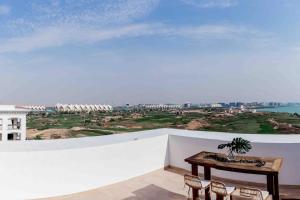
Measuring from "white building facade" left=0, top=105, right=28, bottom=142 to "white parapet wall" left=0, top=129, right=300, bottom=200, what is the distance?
30.4 m

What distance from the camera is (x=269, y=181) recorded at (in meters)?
3.46

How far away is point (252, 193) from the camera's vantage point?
3252mm

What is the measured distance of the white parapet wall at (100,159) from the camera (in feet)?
13.8

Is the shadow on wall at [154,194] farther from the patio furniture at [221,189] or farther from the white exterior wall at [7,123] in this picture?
the white exterior wall at [7,123]

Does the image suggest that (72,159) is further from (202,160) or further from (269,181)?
(269,181)

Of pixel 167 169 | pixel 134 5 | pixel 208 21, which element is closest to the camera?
pixel 167 169

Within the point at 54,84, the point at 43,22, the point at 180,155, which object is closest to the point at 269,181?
the point at 180,155

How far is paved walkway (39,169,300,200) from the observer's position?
435 centimetres

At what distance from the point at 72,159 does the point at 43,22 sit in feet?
42.7

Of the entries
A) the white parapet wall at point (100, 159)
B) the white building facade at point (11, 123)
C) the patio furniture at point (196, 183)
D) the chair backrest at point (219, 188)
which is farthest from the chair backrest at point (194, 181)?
the white building facade at point (11, 123)

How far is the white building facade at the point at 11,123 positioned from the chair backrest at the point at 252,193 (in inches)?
1305

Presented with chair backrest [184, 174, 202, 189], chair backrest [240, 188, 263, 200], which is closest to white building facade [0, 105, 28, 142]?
chair backrest [184, 174, 202, 189]

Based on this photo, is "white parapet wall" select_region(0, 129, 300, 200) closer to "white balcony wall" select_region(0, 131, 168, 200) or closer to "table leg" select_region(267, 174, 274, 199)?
"white balcony wall" select_region(0, 131, 168, 200)

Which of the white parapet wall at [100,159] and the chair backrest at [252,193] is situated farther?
the white parapet wall at [100,159]
